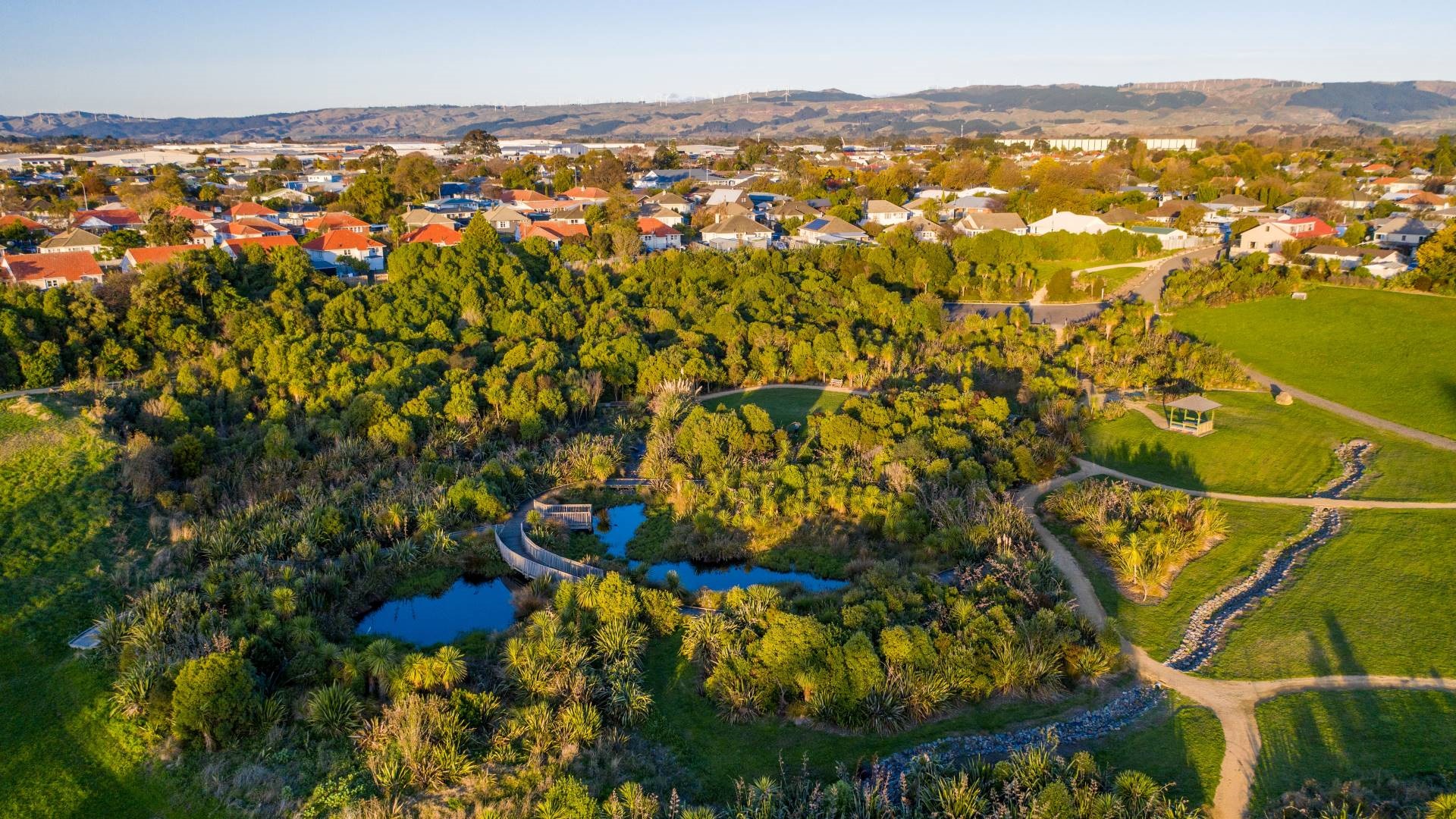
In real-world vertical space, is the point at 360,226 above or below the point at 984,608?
above

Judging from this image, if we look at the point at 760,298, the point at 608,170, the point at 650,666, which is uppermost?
the point at 608,170

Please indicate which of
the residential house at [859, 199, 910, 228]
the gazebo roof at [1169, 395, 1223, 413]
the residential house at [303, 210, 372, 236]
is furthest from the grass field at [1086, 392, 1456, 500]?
the residential house at [303, 210, 372, 236]

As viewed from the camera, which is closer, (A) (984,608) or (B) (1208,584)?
(A) (984,608)

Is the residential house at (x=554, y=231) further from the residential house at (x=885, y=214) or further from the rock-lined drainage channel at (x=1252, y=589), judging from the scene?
the rock-lined drainage channel at (x=1252, y=589)

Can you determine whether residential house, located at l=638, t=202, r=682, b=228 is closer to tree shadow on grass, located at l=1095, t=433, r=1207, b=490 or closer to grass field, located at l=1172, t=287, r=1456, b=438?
grass field, located at l=1172, t=287, r=1456, b=438

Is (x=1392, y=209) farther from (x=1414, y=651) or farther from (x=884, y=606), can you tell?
(x=884, y=606)

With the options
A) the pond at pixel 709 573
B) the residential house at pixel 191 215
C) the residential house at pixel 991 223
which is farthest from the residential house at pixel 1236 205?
the residential house at pixel 191 215

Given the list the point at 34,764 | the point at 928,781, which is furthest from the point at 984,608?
the point at 34,764

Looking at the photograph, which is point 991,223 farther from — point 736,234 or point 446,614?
point 446,614
